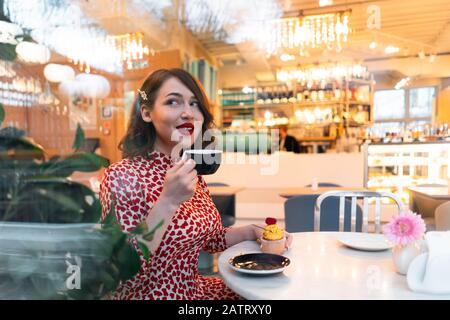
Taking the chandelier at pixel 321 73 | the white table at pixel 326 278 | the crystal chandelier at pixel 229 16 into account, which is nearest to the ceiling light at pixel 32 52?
the white table at pixel 326 278

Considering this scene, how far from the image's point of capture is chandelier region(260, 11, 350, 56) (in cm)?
323

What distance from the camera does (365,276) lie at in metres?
0.85

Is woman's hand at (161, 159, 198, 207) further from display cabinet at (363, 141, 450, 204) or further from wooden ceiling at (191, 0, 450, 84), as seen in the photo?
display cabinet at (363, 141, 450, 204)

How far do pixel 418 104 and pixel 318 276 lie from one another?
1.35m

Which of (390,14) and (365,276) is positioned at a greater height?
(390,14)

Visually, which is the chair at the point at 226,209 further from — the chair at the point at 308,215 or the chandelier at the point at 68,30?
the chandelier at the point at 68,30

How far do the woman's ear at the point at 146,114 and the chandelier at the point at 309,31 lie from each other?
9.27ft

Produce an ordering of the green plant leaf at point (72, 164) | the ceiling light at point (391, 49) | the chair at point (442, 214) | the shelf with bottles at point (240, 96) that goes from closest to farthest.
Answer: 1. the green plant leaf at point (72, 164)
2. the chair at point (442, 214)
3. the ceiling light at point (391, 49)
4. the shelf with bottles at point (240, 96)

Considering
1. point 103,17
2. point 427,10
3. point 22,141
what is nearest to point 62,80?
point 22,141

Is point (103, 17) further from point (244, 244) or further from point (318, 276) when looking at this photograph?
point (318, 276)

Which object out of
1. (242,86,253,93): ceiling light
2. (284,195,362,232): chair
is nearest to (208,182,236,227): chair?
(284,195,362,232): chair

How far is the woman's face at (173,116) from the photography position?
3.25 ft

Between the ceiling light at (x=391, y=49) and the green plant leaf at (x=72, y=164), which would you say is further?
the ceiling light at (x=391, y=49)

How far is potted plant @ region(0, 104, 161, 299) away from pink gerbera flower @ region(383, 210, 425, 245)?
0.70m
